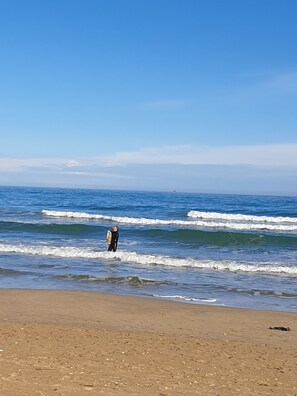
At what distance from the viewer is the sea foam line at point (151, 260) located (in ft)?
56.4

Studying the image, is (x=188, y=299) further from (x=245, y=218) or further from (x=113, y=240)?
(x=245, y=218)

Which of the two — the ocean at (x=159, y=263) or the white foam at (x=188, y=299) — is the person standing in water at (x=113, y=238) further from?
the white foam at (x=188, y=299)

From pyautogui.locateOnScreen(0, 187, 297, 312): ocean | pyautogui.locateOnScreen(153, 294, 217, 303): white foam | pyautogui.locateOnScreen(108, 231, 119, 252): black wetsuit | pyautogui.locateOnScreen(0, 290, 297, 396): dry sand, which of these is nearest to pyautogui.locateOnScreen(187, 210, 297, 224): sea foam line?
pyautogui.locateOnScreen(0, 187, 297, 312): ocean

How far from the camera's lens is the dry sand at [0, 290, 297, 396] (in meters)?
5.68

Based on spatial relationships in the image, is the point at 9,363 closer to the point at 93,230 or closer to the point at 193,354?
the point at 193,354

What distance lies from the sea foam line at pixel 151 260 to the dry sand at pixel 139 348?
20.7ft

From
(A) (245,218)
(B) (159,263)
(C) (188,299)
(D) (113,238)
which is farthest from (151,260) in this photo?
(A) (245,218)

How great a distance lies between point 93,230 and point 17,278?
1577 cm

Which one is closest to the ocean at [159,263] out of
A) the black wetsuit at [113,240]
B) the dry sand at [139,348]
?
the black wetsuit at [113,240]

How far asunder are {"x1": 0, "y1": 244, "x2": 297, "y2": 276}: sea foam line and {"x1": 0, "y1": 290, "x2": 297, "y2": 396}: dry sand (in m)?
6.31

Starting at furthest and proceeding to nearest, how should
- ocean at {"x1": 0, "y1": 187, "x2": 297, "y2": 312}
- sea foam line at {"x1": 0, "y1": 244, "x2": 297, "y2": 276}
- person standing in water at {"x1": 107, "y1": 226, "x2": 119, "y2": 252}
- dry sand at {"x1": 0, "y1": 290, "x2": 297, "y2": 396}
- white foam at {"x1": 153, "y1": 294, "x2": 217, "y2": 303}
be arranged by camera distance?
1. person standing in water at {"x1": 107, "y1": 226, "x2": 119, "y2": 252}
2. sea foam line at {"x1": 0, "y1": 244, "x2": 297, "y2": 276}
3. ocean at {"x1": 0, "y1": 187, "x2": 297, "y2": 312}
4. white foam at {"x1": 153, "y1": 294, "x2": 217, "y2": 303}
5. dry sand at {"x1": 0, "y1": 290, "x2": 297, "y2": 396}

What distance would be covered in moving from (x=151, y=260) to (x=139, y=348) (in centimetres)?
1104

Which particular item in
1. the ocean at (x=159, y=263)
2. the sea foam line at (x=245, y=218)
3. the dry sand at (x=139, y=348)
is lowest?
the ocean at (x=159, y=263)

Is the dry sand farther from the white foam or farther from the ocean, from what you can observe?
the ocean
